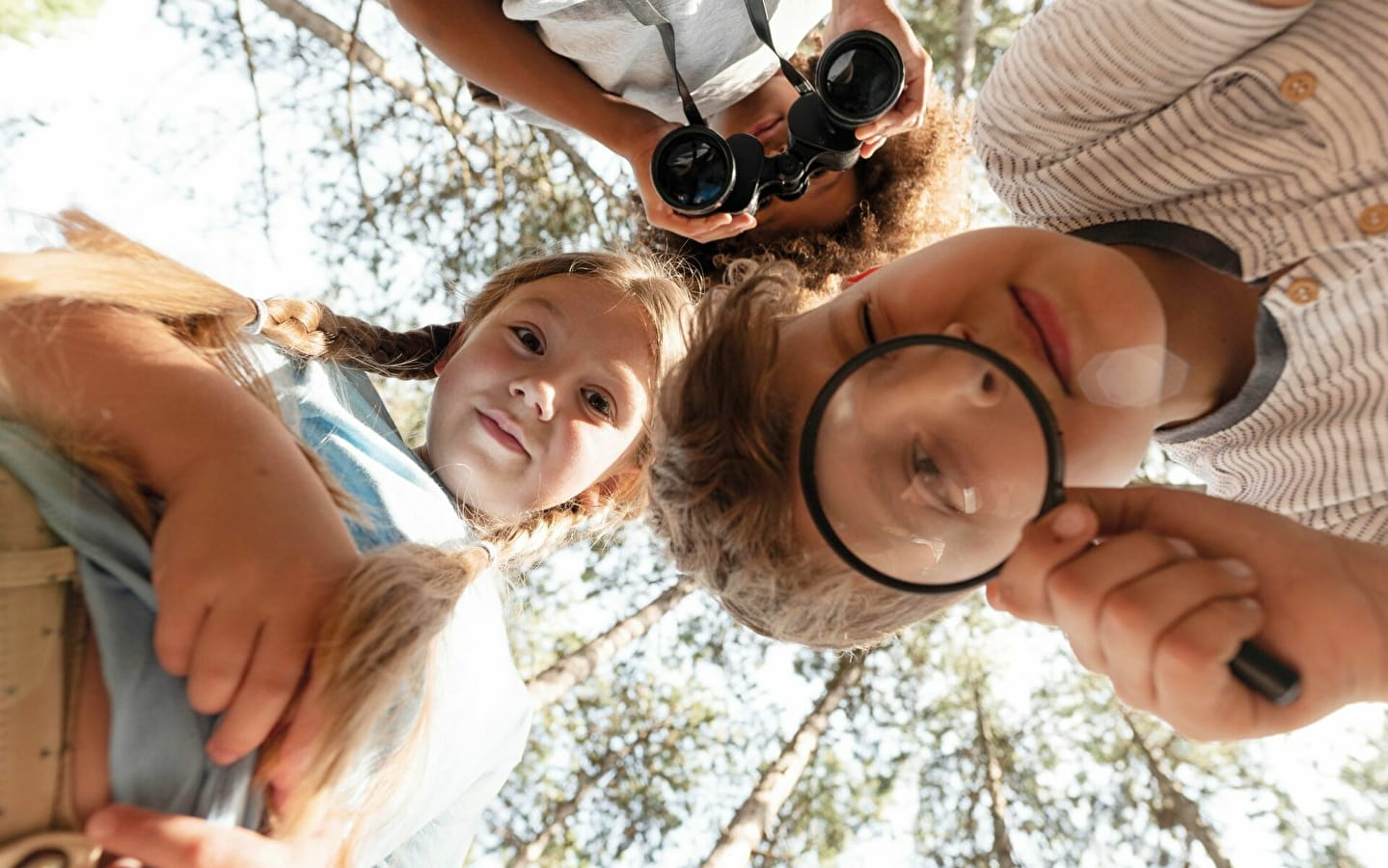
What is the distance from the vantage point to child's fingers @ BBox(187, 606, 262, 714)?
2.64ft

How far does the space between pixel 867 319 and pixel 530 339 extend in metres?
1.14

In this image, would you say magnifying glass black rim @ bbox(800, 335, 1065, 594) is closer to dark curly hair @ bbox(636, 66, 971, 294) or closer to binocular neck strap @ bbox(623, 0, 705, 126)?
binocular neck strap @ bbox(623, 0, 705, 126)

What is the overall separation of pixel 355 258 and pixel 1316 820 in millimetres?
5417

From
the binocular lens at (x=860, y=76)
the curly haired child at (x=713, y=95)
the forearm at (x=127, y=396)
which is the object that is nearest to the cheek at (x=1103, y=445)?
the forearm at (x=127, y=396)

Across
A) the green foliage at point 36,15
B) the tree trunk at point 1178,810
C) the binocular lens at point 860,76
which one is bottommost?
the tree trunk at point 1178,810

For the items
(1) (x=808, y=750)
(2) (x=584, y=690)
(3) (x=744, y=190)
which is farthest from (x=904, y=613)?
(2) (x=584, y=690)

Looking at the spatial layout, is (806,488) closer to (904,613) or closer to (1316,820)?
(904,613)

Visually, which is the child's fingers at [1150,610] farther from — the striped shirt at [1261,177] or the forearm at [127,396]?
the forearm at [127,396]

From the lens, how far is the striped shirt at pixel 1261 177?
1286mm

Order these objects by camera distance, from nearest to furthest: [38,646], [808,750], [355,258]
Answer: [38,646] → [808,750] → [355,258]

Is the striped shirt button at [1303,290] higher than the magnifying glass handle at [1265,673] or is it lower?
higher

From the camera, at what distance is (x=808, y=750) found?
4449mm

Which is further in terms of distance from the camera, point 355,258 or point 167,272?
point 355,258

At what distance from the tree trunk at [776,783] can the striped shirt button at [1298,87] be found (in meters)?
3.18
